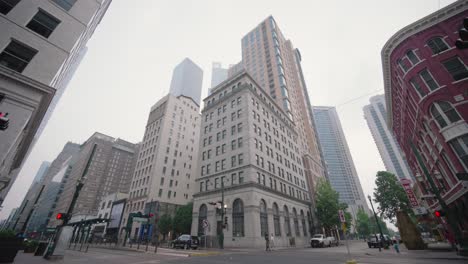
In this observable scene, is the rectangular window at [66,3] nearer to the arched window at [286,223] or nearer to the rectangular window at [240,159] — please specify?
the rectangular window at [240,159]

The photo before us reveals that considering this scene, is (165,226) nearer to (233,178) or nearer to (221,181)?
(221,181)

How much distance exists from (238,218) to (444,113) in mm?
28283

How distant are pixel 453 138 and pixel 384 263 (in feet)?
51.8

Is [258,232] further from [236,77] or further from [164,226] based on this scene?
[236,77]

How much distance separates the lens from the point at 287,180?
144 ft

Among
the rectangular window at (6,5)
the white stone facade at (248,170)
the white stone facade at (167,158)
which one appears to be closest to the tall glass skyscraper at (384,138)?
the white stone facade at (248,170)

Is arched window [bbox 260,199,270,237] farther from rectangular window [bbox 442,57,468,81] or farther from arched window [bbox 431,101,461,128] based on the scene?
rectangular window [bbox 442,57,468,81]

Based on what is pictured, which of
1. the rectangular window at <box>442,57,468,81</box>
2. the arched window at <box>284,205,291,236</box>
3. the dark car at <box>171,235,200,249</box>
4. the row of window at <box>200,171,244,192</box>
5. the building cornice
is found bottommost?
the dark car at <box>171,235,200,249</box>

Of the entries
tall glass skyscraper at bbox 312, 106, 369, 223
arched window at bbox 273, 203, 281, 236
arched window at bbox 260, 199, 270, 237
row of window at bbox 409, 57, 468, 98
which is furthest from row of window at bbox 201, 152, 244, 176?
tall glass skyscraper at bbox 312, 106, 369, 223

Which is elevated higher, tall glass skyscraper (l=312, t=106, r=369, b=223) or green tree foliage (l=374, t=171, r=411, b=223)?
tall glass skyscraper (l=312, t=106, r=369, b=223)

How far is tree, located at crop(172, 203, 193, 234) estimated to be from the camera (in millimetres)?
43812

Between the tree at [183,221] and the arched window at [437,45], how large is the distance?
48.0m

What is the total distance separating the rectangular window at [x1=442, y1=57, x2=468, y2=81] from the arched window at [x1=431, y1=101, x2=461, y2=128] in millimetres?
2695

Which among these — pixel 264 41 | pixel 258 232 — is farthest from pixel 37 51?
pixel 264 41
